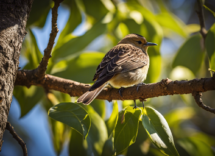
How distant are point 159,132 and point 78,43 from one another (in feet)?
5.45

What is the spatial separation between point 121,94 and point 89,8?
1517 mm

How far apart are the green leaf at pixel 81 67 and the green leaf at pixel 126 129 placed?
0.98 meters

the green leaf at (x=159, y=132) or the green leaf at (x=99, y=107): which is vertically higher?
the green leaf at (x=159, y=132)

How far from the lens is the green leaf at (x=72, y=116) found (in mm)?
1896

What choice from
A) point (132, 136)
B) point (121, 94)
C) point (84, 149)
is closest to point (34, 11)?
point (121, 94)

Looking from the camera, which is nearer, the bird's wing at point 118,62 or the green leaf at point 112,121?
the green leaf at point 112,121

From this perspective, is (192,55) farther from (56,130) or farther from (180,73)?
(56,130)

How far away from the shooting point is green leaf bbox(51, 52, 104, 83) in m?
2.87

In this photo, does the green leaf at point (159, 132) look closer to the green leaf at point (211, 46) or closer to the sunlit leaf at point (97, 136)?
the sunlit leaf at point (97, 136)

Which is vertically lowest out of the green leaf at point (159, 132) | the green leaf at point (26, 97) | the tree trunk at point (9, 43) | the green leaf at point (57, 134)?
the green leaf at point (57, 134)

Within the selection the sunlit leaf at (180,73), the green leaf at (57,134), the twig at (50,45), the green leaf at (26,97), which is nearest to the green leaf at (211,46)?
the sunlit leaf at (180,73)

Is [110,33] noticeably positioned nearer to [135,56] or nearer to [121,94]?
[135,56]

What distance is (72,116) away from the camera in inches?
78.5

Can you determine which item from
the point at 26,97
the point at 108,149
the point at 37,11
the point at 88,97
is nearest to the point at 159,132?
the point at 108,149
